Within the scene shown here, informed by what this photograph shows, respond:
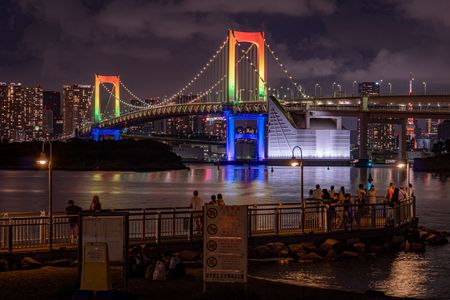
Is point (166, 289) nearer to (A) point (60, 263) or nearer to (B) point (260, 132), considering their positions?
(A) point (60, 263)

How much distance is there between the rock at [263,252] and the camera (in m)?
18.5

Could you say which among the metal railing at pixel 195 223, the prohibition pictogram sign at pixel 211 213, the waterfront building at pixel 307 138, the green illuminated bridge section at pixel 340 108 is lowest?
the metal railing at pixel 195 223

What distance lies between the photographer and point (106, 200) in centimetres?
4538

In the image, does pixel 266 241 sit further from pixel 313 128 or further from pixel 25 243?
pixel 313 128

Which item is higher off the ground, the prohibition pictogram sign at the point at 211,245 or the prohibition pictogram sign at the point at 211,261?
the prohibition pictogram sign at the point at 211,245

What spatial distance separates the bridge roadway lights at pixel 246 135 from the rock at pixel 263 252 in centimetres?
10274

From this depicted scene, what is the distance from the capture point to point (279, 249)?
61.8 ft

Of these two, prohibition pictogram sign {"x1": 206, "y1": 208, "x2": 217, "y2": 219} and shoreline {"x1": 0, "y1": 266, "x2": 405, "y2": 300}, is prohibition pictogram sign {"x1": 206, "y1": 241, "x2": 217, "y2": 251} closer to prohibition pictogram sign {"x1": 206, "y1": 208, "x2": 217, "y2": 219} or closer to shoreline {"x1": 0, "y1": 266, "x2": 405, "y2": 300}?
prohibition pictogram sign {"x1": 206, "y1": 208, "x2": 217, "y2": 219}

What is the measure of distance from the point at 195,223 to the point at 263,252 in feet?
5.97

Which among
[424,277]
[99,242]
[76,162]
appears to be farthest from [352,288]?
[76,162]

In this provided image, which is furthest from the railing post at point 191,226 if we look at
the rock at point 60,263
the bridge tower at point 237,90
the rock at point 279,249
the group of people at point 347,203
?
the bridge tower at point 237,90

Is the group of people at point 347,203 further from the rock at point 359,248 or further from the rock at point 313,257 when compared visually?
the rock at point 313,257

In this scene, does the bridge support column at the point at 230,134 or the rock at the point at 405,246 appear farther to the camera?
the bridge support column at the point at 230,134

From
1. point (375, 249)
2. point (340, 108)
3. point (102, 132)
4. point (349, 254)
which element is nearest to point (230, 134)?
point (340, 108)
